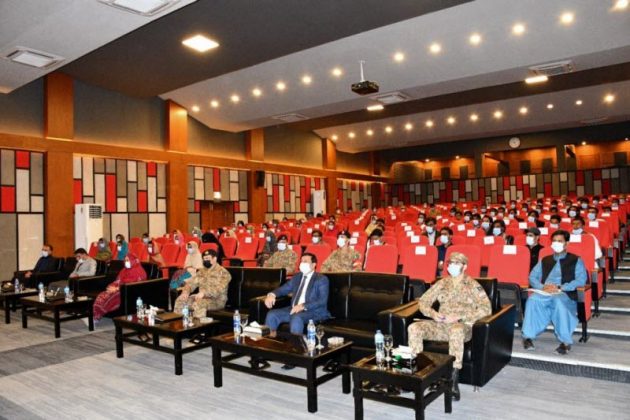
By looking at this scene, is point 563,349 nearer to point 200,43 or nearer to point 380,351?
point 380,351

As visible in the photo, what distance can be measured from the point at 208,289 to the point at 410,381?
313 centimetres

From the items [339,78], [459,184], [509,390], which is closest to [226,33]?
[339,78]

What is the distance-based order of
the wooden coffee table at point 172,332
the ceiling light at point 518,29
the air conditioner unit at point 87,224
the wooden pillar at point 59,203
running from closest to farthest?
the wooden coffee table at point 172,332 < the ceiling light at point 518,29 < the wooden pillar at point 59,203 < the air conditioner unit at point 87,224

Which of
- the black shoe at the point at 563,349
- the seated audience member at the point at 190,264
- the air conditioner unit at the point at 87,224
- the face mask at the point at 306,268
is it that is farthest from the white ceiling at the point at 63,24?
the black shoe at the point at 563,349

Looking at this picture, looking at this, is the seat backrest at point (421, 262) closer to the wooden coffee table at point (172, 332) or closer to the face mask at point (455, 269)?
the face mask at point (455, 269)

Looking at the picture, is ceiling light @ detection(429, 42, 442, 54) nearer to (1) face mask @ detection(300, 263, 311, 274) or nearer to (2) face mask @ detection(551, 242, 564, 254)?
(2) face mask @ detection(551, 242, 564, 254)

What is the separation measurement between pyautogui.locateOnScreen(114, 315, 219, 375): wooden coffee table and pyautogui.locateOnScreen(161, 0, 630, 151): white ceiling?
6.55 meters

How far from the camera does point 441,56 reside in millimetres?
9453

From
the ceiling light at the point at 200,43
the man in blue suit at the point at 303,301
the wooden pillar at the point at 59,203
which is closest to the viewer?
the man in blue suit at the point at 303,301

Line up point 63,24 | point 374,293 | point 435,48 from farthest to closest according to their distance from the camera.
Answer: point 435,48, point 63,24, point 374,293

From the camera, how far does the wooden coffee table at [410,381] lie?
2.84 m

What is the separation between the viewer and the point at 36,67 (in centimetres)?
839

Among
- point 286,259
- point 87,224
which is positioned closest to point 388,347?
point 286,259

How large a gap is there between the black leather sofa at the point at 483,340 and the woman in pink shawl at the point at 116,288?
14.6 feet
